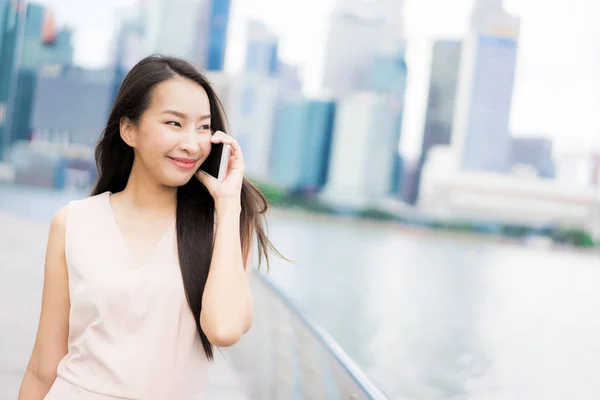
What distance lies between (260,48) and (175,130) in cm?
6109

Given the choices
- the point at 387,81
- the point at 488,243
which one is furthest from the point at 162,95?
the point at 387,81

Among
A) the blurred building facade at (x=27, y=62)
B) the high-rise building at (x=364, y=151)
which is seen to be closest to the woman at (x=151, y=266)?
the blurred building facade at (x=27, y=62)

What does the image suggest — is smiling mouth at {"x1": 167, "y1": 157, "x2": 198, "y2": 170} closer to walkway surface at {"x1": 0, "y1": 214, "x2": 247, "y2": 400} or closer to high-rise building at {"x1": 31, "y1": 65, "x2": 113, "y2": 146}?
walkway surface at {"x1": 0, "y1": 214, "x2": 247, "y2": 400}

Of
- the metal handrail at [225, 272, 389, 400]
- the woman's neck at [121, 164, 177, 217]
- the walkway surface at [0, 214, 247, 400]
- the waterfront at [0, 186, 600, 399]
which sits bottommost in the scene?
the waterfront at [0, 186, 600, 399]

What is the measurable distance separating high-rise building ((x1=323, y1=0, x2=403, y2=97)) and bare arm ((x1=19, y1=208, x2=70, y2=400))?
6159 cm

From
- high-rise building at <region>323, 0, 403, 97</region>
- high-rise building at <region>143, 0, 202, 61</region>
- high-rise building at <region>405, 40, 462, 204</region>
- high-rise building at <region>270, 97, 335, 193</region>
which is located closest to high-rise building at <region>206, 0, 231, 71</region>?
high-rise building at <region>143, 0, 202, 61</region>

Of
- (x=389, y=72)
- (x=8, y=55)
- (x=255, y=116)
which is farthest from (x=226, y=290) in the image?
(x=389, y=72)

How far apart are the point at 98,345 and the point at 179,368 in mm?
98

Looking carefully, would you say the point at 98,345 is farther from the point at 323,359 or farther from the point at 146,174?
the point at 323,359

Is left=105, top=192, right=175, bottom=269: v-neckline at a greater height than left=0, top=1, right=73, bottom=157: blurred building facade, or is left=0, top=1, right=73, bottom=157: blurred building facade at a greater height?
left=0, top=1, right=73, bottom=157: blurred building facade

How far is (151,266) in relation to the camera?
2.65ft

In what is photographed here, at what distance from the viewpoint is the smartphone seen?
0.84 m

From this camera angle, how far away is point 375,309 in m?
10.0

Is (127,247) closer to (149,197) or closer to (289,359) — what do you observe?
(149,197)
